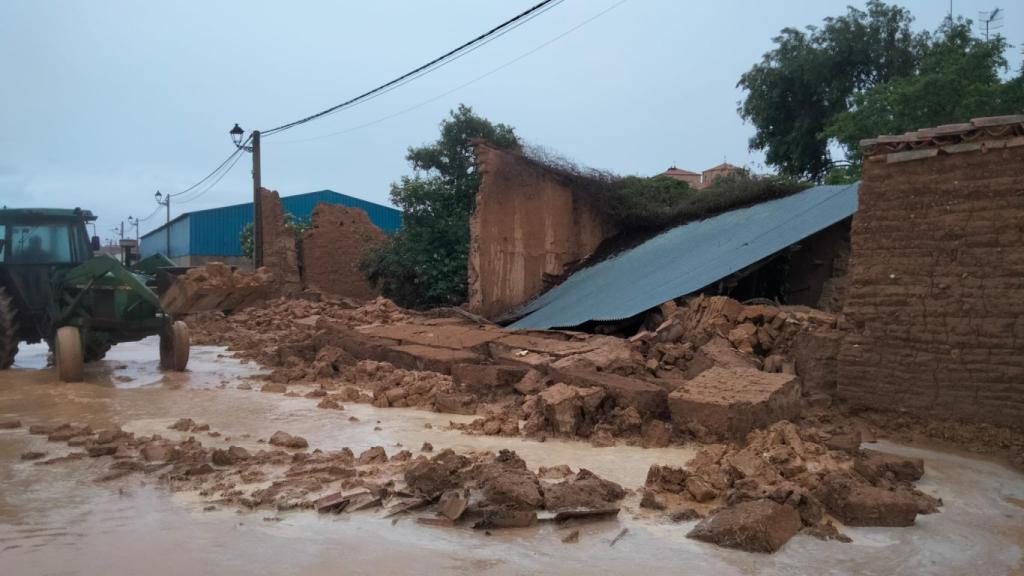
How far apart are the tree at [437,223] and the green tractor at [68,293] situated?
7.14 meters

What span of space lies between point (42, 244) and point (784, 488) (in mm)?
11384

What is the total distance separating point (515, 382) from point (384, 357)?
2.69m

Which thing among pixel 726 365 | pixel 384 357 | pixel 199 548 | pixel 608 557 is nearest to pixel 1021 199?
pixel 726 365

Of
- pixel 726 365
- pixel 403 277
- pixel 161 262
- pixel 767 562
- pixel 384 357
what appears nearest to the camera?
pixel 767 562

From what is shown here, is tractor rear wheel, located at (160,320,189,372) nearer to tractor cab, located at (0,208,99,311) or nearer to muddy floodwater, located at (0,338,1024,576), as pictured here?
tractor cab, located at (0,208,99,311)

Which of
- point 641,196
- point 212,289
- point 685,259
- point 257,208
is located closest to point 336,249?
point 257,208

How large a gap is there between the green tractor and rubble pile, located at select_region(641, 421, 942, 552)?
8.42 m

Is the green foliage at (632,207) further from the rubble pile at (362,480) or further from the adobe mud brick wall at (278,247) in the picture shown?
the rubble pile at (362,480)

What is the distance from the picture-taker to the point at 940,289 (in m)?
7.53

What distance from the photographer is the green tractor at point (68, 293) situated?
36.4 feet

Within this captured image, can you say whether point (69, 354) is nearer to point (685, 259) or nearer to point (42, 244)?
point (42, 244)

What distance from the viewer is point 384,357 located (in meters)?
11.7

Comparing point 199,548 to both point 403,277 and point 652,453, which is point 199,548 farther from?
point 403,277

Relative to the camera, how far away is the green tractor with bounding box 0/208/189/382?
11109 mm
